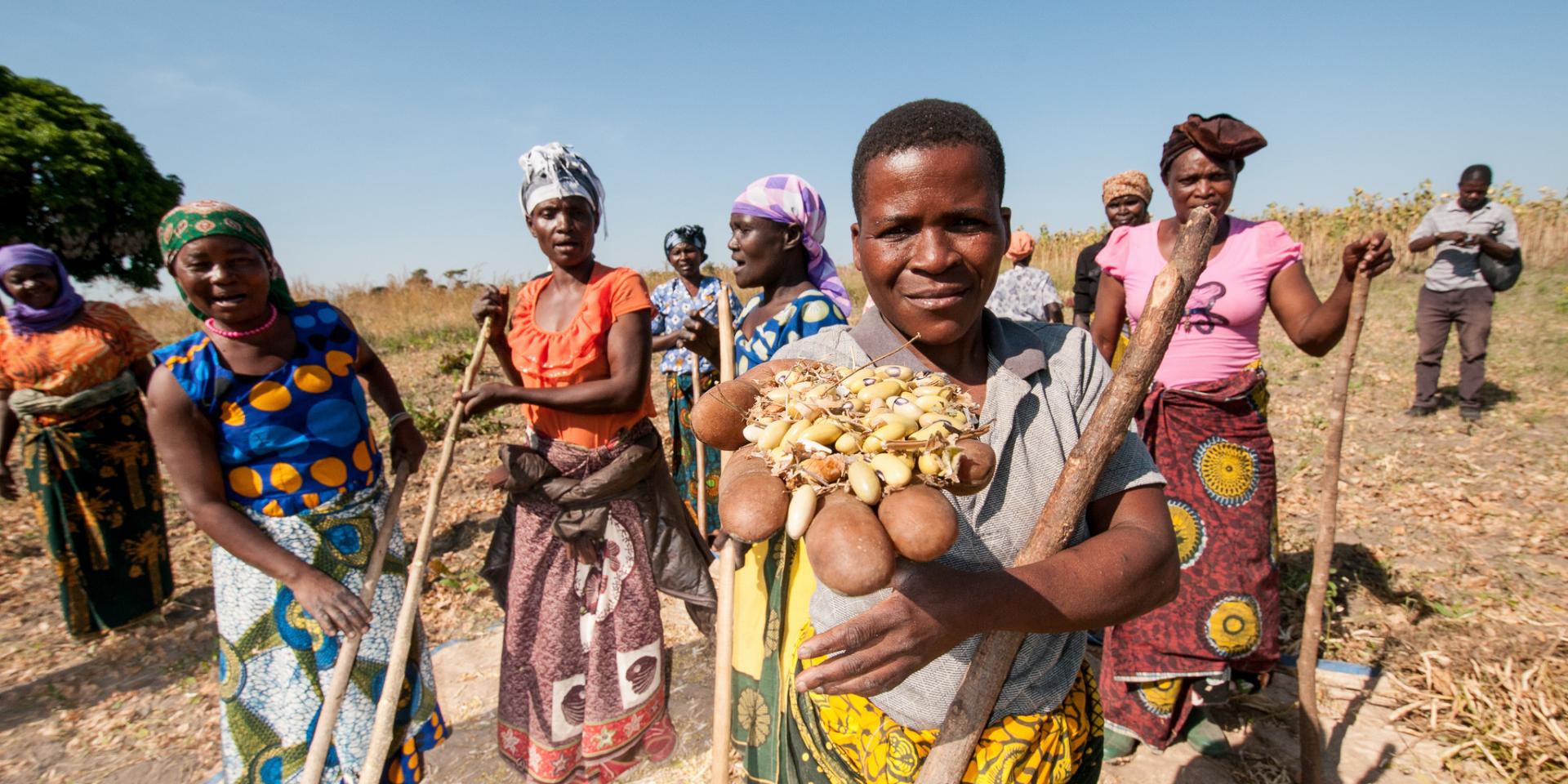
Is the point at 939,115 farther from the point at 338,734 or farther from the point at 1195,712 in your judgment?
the point at 1195,712

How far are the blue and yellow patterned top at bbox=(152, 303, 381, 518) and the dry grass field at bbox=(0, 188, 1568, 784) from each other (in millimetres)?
1629

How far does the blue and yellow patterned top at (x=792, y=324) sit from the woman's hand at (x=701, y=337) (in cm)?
12

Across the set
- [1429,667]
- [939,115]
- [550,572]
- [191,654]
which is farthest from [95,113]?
[1429,667]

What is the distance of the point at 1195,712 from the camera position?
9.20ft

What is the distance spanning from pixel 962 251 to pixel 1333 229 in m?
22.6

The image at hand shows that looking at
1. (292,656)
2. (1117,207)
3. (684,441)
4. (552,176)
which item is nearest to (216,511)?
(292,656)

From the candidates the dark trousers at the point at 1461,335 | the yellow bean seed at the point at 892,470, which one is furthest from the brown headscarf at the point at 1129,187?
the yellow bean seed at the point at 892,470

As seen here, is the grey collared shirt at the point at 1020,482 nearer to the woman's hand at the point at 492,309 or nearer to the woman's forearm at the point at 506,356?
the woman's hand at the point at 492,309

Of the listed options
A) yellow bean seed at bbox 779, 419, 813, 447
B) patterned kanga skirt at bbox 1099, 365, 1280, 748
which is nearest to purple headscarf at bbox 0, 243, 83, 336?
yellow bean seed at bbox 779, 419, 813, 447

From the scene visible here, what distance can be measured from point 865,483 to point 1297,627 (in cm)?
378

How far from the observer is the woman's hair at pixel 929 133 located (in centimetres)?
116

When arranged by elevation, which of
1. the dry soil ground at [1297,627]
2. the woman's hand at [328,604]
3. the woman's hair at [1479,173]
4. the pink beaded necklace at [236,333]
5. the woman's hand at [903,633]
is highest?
the woman's hair at [1479,173]

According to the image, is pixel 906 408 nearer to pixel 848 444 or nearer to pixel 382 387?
pixel 848 444

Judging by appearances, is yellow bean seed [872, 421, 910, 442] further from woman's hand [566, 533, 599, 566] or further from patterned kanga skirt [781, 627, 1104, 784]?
woman's hand [566, 533, 599, 566]
